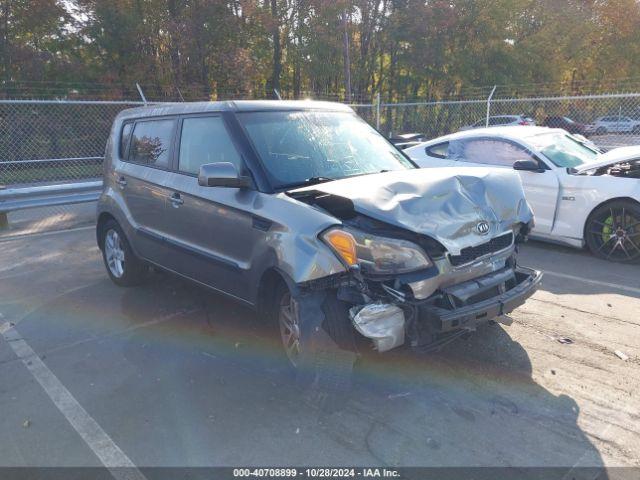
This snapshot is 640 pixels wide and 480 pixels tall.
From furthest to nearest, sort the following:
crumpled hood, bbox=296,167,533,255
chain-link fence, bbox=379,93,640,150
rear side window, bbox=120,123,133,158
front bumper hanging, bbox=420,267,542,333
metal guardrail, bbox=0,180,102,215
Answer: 1. chain-link fence, bbox=379,93,640,150
2. metal guardrail, bbox=0,180,102,215
3. rear side window, bbox=120,123,133,158
4. crumpled hood, bbox=296,167,533,255
5. front bumper hanging, bbox=420,267,542,333

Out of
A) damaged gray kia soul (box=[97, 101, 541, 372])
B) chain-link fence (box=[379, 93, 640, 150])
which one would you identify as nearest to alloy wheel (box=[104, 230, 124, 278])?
damaged gray kia soul (box=[97, 101, 541, 372])

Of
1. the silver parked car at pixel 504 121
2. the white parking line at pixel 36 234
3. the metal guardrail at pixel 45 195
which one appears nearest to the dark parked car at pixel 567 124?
the silver parked car at pixel 504 121

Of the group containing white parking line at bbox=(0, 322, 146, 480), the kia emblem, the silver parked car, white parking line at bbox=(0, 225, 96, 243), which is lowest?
white parking line at bbox=(0, 225, 96, 243)

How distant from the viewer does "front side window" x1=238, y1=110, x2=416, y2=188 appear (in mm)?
3934

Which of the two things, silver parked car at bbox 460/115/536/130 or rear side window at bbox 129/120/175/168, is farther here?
silver parked car at bbox 460/115/536/130

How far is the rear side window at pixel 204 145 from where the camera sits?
4062mm

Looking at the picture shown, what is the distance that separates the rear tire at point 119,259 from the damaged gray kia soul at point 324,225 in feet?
1.58

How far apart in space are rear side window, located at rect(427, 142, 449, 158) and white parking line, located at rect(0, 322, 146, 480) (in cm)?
592

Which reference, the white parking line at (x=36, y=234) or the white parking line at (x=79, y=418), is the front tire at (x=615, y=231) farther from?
the white parking line at (x=36, y=234)

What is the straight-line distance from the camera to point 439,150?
26.2ft

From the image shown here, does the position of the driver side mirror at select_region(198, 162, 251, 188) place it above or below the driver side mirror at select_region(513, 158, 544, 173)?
above

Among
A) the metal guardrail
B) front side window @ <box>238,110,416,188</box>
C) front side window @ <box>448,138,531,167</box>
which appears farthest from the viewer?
the metal guardrail

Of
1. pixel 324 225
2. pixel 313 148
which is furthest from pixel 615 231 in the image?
pixel 324 225

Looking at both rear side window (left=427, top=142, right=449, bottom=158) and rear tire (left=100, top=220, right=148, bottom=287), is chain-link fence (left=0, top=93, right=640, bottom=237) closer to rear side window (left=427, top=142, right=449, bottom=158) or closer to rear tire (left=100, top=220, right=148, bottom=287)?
rear side window (left=427, top=142, right=449, bottom=158)
